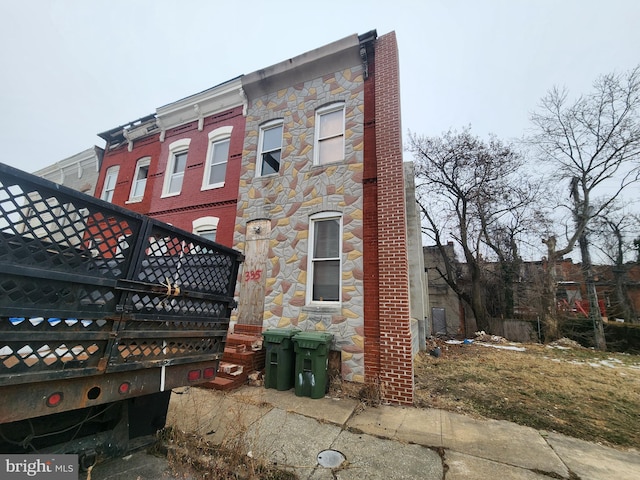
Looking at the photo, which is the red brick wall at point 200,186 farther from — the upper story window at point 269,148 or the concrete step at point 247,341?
the concrete step at point 247,341

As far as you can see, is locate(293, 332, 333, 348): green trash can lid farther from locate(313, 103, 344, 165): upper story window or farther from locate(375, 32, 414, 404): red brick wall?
locate(313, 103, 344, 165): upper story window

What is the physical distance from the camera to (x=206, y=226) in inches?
348

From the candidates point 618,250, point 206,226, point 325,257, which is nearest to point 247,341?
point 325,257

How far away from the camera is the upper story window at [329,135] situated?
7.41 m

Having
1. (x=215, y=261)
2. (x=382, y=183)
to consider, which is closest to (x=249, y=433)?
(x=215, y=261)

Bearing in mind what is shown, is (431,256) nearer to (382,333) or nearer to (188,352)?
(382,333)

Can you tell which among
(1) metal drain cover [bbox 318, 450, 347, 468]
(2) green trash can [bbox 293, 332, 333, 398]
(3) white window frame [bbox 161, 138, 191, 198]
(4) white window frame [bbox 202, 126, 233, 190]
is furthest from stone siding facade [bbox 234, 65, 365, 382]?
(3) white window frame [bbox 161, 138, 191, 198]

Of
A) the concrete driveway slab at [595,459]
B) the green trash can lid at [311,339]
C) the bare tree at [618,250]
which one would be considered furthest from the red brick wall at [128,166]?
the bare tree at [618,250]

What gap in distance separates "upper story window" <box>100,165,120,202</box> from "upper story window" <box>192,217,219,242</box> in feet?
20.9

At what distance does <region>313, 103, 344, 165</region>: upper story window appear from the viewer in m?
7.41

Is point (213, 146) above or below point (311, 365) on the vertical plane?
above

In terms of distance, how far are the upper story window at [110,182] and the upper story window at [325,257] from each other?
419 inches

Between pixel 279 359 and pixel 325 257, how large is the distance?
2.52 metres

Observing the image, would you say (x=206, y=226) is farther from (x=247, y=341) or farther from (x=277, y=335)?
(x=277, y=335)
